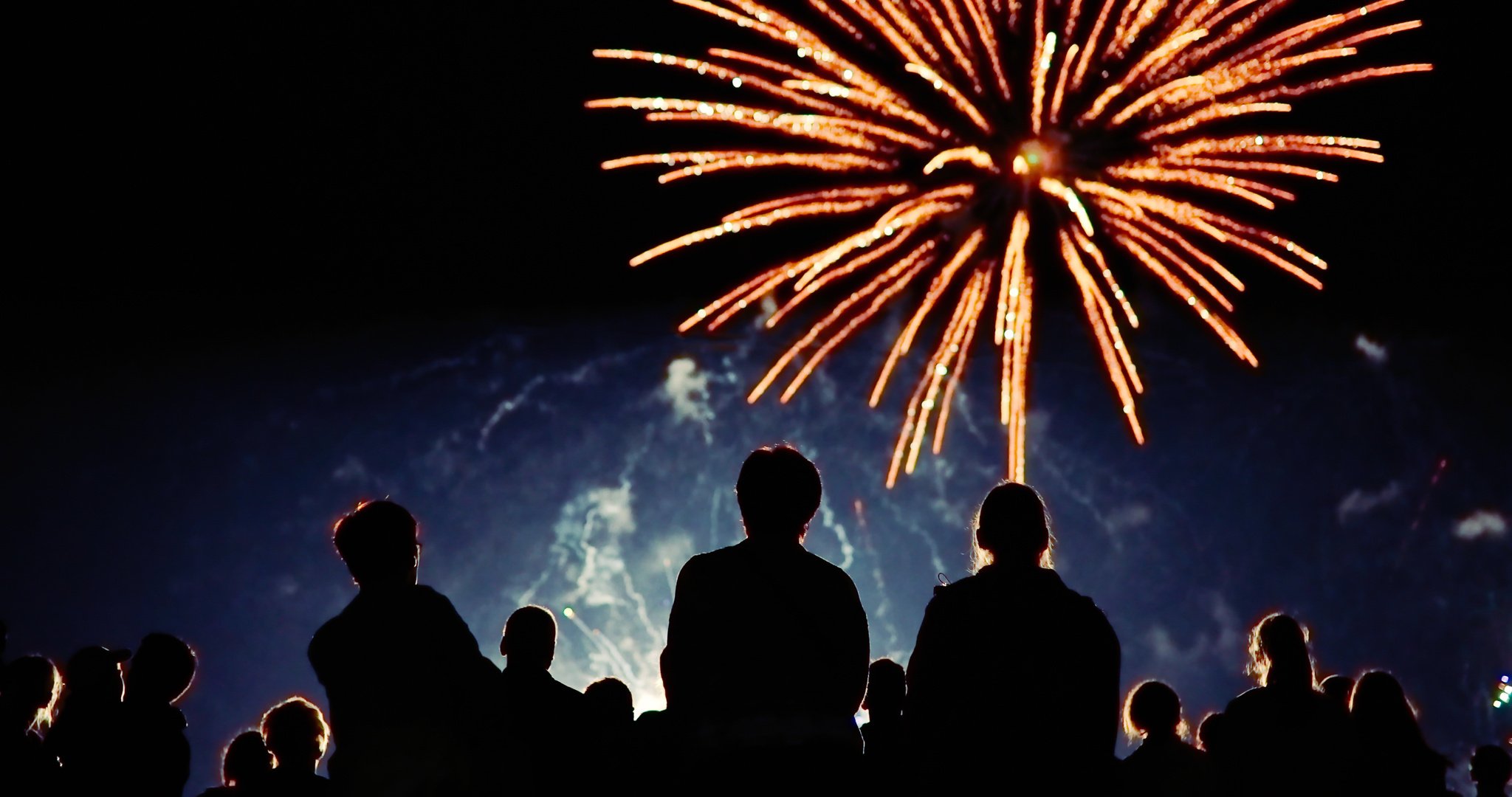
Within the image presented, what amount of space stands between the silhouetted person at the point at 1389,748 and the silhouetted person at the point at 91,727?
3956 mm

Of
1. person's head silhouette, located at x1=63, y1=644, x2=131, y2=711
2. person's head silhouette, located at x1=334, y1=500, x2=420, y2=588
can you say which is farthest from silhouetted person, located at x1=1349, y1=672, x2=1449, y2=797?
person's head silhouette, located at x1=63, y1=644, x2=131, y2=711

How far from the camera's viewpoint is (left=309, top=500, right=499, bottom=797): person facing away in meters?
2.94

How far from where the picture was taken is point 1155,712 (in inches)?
173

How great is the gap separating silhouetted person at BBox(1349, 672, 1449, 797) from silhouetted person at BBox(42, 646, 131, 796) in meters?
3.96

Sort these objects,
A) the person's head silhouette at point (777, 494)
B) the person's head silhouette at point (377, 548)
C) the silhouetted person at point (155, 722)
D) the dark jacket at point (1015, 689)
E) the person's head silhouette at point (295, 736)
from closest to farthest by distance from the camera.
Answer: the dark jacket at point (1015, 689) < the person's head silhouette at point (777, 494) < the person's head silhouette at point (377, 548) < the silhouetted person at point (155, 722) < the person's head silhouette at point (295, 736)

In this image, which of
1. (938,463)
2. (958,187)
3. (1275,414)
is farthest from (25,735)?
(1275,414)

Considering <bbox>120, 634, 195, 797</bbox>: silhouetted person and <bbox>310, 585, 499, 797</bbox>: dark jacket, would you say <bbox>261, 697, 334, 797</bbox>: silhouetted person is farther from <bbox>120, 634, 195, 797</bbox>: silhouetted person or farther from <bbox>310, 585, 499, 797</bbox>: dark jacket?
<bbox>310, 585, 499, 797</bbox>: dark jacket

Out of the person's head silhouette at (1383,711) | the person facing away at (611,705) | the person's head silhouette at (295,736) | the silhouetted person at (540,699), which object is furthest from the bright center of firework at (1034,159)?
the person's head silhouette at (295,736)

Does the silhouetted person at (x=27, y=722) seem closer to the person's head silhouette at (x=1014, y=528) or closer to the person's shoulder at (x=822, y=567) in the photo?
the person's shoulder at (x=822, y=567)

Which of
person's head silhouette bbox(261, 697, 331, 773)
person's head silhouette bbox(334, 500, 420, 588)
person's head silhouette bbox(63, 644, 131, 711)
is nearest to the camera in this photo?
person's head silhouette bbox(334, 500, 420, 588)

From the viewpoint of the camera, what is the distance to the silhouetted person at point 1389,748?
391cm

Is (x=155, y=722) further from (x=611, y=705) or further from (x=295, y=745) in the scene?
(x=611, y=705)

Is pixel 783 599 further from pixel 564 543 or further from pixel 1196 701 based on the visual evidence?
pixel 1196 701

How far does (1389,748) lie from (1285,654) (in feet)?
1.41
